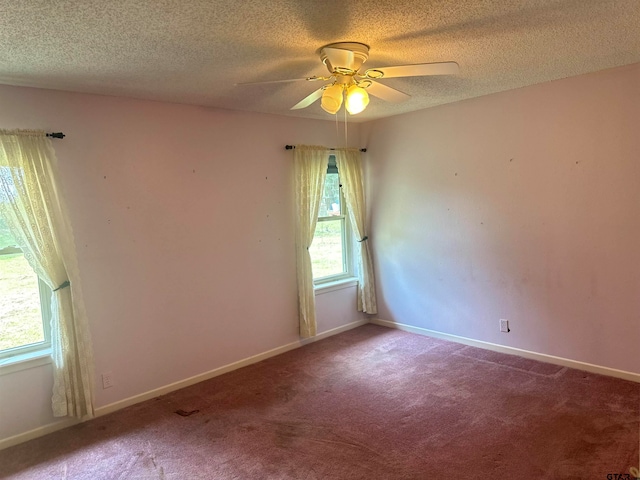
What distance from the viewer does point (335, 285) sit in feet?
16.6

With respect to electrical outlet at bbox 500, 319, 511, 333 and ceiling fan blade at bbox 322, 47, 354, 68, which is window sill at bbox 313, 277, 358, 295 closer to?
electrical outlet at bbox 500, 319, 511, 333

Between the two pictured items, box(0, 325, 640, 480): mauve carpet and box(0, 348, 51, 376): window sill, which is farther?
box(0, 348, 51, 376): window sill

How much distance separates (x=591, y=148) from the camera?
3537 mm

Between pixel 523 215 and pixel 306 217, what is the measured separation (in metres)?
2.03

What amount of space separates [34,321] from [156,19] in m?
2.34

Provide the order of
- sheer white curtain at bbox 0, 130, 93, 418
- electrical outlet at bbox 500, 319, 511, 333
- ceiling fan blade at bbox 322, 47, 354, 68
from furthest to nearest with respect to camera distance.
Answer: electrical outlet at bbox 500, 319, 511, 333, sheer white curtain at bbox 0, 130, 93, 418, ceiling fan blade at bbox 322, 47, 354, 68

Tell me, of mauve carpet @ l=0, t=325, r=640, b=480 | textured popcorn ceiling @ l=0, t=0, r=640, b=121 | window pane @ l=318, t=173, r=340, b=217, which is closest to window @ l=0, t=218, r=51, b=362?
mauve carpet @ l=0, t=325, r=640, b=480

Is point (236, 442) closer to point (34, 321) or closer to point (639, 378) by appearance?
point (34, 321)

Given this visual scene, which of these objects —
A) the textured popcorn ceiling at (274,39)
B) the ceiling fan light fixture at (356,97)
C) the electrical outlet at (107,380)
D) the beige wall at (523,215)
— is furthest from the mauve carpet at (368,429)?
the textured popcorn ceiling at (274,39)

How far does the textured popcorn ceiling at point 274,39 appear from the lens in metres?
2.02

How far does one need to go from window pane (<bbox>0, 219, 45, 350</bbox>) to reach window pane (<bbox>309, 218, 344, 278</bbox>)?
101 inches

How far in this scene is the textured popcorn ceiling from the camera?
6.62 feet

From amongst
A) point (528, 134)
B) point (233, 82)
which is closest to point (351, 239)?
point (528, 134)

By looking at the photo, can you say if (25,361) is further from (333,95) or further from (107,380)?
(333,95)
